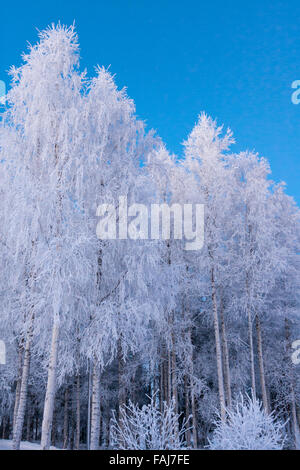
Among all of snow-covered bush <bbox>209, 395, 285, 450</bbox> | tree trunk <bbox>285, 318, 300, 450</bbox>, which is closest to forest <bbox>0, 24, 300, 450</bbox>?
snow-covered bush <bbox>209, 395, 285, 450</bbox>

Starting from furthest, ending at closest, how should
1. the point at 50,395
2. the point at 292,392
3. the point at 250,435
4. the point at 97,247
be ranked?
the point at 292,392 < the point at 97,247 < the point at 50,395 < the point at 250,435

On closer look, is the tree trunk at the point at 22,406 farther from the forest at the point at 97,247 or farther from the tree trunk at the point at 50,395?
the tree trunk at the point at 50,395

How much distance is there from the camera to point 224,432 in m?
5.62

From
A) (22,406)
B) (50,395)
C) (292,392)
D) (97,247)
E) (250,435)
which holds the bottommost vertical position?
(250,435)

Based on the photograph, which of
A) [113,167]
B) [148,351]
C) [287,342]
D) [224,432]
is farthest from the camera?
[287,342]

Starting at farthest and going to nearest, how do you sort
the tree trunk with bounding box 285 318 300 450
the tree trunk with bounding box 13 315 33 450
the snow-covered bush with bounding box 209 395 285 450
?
the tree trunk with bounding box 285 318 300 450 < the tree trunk with bounding box 13 315 33 450 < the snow-covered bush with bounding box 209 395 285 450

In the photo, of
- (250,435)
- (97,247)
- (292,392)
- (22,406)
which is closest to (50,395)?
(22,406)

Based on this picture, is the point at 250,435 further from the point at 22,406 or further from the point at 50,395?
the point at 22,406

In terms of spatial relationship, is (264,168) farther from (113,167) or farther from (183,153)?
(113,167)

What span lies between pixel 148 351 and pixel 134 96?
7.92 metres

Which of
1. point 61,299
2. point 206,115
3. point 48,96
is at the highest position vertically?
point 206,115

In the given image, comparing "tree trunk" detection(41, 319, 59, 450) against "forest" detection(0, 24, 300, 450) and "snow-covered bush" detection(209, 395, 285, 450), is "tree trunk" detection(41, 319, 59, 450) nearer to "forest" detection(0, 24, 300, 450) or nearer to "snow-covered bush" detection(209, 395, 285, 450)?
"forest" detection(0, 24, 300, 450)
